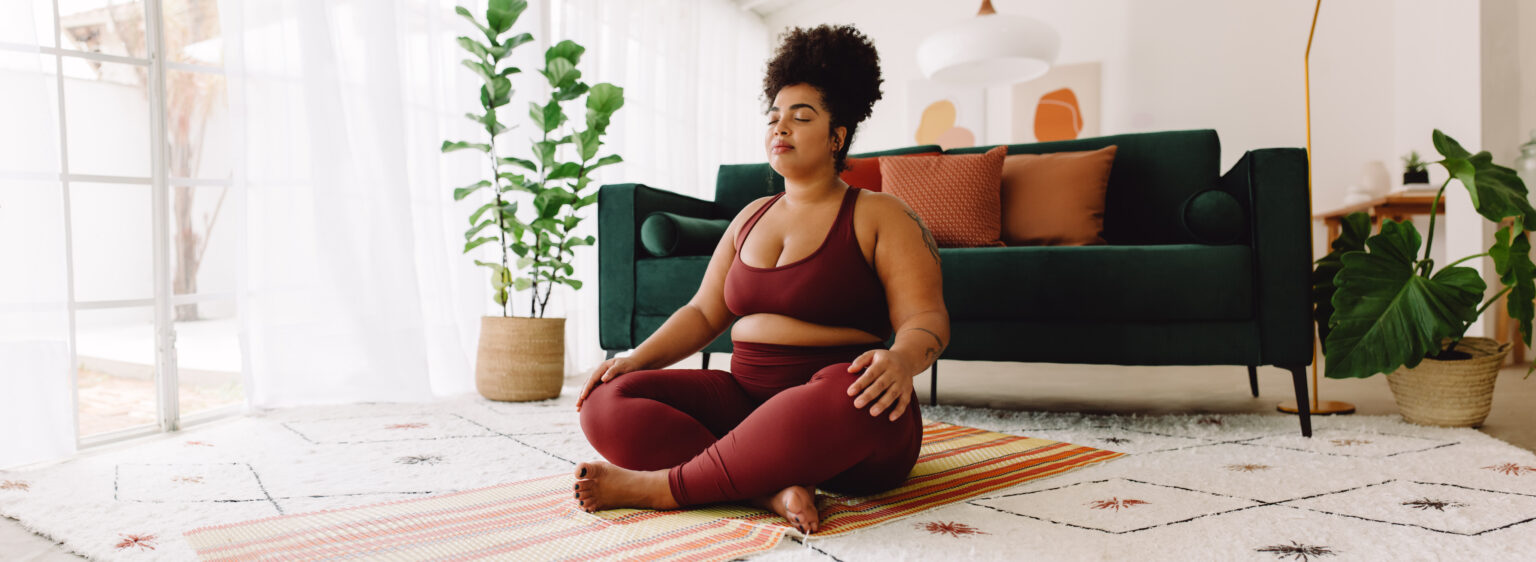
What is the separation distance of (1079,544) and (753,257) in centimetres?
58

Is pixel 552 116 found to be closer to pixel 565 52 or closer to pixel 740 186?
pixel 565 52

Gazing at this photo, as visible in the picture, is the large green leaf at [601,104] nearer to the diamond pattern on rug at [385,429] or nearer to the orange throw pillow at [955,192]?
the orange throw pillow at [955,192]

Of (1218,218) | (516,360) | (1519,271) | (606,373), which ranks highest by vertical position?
(1218,218)

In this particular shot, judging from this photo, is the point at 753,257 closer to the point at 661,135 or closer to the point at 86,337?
the point at 86,337

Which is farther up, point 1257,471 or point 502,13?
point 502,13

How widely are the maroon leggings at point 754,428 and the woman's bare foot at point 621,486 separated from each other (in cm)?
2

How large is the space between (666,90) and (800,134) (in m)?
3.23

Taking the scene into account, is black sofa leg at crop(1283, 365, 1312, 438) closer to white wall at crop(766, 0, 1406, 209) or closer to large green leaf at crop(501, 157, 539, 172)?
large green leaf at crop(501, 157, 539, 172)

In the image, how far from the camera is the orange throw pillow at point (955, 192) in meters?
2.23

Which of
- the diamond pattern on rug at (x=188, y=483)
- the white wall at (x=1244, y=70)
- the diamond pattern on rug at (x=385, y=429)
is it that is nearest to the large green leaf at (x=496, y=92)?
the diamond pattern on rug at (x=385, y=429)

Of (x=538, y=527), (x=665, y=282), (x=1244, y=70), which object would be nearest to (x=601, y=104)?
(x=665, y=282)

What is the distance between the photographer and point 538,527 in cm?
107

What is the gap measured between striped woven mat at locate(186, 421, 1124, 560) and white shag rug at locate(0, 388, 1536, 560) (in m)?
0.05

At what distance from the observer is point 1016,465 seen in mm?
1474
